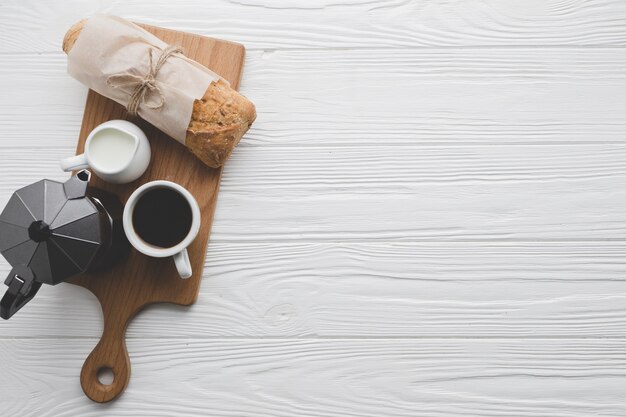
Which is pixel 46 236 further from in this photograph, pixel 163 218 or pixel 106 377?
pixel 106 377

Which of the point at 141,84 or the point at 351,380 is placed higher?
the point at 141,84

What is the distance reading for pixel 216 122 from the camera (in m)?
0.80

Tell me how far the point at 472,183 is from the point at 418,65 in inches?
8.2

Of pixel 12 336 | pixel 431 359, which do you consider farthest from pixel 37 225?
pixel 431 359

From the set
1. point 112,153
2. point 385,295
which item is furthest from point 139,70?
point 385,295

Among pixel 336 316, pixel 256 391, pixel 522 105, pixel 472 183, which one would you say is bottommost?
pixel 256 391

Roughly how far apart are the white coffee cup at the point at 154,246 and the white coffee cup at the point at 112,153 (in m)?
0.06

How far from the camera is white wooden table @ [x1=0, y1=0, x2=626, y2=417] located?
870 millimetres

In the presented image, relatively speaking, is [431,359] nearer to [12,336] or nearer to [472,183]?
[472,183]

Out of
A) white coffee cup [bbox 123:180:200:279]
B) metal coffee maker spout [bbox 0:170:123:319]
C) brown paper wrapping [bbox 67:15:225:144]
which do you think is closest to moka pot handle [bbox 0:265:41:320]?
metal coffee maker spout [bbox 0:170:123:319]

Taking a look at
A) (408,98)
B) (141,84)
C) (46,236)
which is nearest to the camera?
(46,236)

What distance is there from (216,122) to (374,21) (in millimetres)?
320

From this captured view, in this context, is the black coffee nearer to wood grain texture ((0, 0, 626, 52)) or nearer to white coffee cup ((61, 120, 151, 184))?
white coffee cup ((61, 120, 151, 184))

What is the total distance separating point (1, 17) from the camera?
939 millimetres
